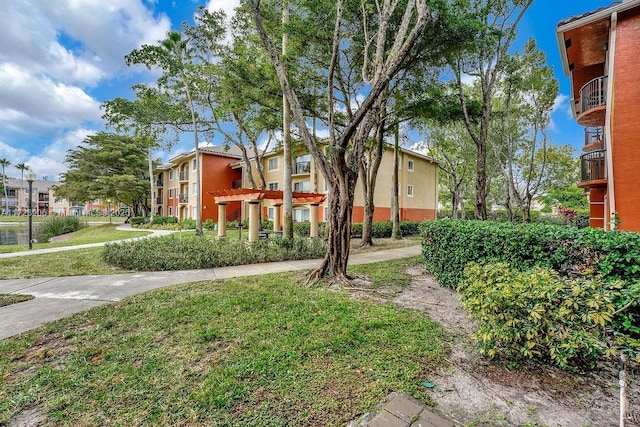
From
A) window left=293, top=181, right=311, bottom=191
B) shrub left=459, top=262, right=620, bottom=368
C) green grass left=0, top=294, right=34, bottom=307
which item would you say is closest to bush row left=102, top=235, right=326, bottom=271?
green grass left=0, top=294, right=34, bottom=307

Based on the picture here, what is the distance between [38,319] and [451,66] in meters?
14.0

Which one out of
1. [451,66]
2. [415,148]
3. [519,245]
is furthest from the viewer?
[415,148]

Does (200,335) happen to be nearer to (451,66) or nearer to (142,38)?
(451,66)

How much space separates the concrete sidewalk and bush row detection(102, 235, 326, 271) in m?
0.43

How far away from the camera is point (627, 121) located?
8656 millimetres

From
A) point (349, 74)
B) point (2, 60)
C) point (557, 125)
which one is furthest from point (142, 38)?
point (557, 125)

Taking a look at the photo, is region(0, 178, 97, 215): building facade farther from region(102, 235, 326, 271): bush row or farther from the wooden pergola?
region(102, 235, 326, 271): bush row

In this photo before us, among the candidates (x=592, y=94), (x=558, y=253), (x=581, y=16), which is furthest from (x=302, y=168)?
(x=558, y=253)

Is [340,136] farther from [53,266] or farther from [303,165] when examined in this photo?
[303,165]

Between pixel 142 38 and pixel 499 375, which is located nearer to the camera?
pixel 499 375

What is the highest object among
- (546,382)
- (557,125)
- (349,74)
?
(349,74)

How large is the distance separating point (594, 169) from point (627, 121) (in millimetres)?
4037

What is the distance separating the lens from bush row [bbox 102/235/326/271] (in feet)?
26.8

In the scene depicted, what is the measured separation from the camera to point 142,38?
15.8 metres
